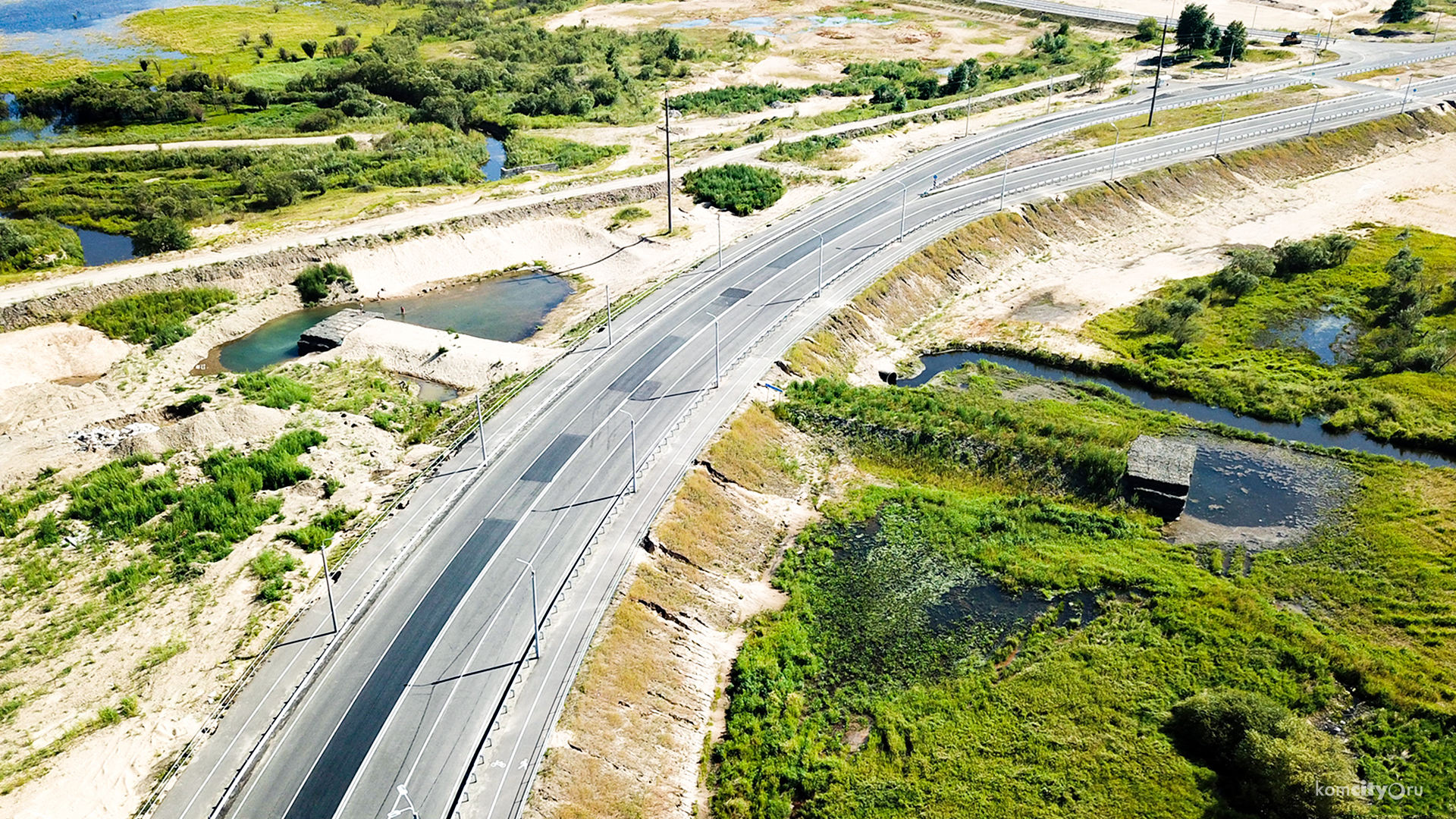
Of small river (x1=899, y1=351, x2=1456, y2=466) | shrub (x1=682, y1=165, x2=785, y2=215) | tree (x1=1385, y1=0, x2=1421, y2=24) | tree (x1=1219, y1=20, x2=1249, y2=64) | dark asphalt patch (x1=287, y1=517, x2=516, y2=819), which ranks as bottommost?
dark asphalt patch (x1=287, y1=517, x2=516, y2=819)

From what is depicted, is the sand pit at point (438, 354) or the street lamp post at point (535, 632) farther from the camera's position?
the sand pit at point (438, 354)

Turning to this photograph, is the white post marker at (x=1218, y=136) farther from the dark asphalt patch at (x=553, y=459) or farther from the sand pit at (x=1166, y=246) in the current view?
the dark asphalt patch at (x=553, y=459)

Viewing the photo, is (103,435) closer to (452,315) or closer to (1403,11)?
(452,315)

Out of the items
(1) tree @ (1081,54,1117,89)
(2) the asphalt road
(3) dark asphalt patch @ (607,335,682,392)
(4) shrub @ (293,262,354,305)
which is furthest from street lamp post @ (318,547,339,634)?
(1) tree @ (1081,54,1117,89)

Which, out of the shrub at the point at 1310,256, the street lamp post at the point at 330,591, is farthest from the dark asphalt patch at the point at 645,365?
the shrub at the point at 1310,256

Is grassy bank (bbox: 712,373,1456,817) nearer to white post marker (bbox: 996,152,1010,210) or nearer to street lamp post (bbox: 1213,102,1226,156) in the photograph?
white post marker (bbox: 996,152,1010,210)

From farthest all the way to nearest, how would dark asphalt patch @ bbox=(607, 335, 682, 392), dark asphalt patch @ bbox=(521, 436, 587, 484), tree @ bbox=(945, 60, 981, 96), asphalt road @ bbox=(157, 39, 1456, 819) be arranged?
tree @ bbox=(945, 60, 981, 96) → dark asphalt patch @ bbox=(607, 335, 682, 392) → dark asphalt patch @ bbox=(521, 436, 587, 484) → asphalt road @ bbox=(157, 39, 1456, 819)

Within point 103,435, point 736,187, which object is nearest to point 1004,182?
Answer: point 736,187
